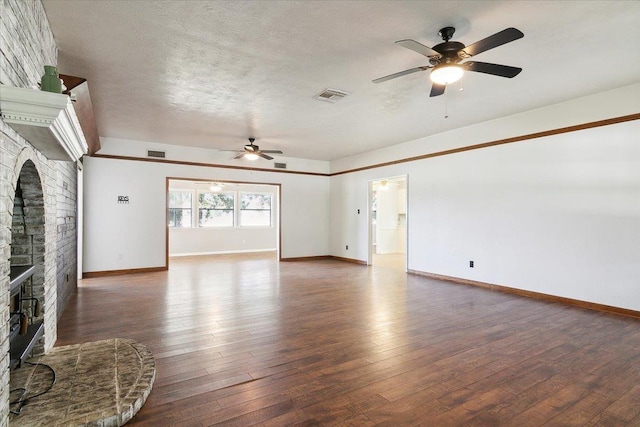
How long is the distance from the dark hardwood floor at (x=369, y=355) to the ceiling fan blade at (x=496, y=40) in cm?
252

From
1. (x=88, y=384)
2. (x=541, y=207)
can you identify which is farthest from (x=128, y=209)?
(x=541, y=207)

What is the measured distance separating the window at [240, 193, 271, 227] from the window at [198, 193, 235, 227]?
389 millimetres

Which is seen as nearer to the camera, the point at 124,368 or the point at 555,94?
the point at 124,368

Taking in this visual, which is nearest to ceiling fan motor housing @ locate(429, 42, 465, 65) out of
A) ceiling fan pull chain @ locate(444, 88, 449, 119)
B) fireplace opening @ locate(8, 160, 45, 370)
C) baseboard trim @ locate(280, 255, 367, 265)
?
ceiling fan pull chain @ locate(444, 88, 449, 119)

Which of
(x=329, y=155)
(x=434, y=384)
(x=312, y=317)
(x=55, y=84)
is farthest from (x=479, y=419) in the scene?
(x=329, y=155)

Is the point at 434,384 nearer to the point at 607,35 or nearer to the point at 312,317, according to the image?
the point at 312,317

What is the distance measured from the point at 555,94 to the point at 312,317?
14.2 ft

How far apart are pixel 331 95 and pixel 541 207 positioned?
3.55 metres

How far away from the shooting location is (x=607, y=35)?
114 inches

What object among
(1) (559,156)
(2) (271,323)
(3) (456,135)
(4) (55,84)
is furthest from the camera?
(3) (456,135)

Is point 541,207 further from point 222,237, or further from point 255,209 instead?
point 222,237

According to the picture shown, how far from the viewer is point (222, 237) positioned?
10984 mm

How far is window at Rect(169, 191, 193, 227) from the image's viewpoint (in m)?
10.4

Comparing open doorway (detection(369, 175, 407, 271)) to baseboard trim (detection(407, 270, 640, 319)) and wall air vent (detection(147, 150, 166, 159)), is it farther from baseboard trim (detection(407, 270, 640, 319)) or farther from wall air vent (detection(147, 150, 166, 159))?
wall air vent (detection(147, 150, 166, 159))
